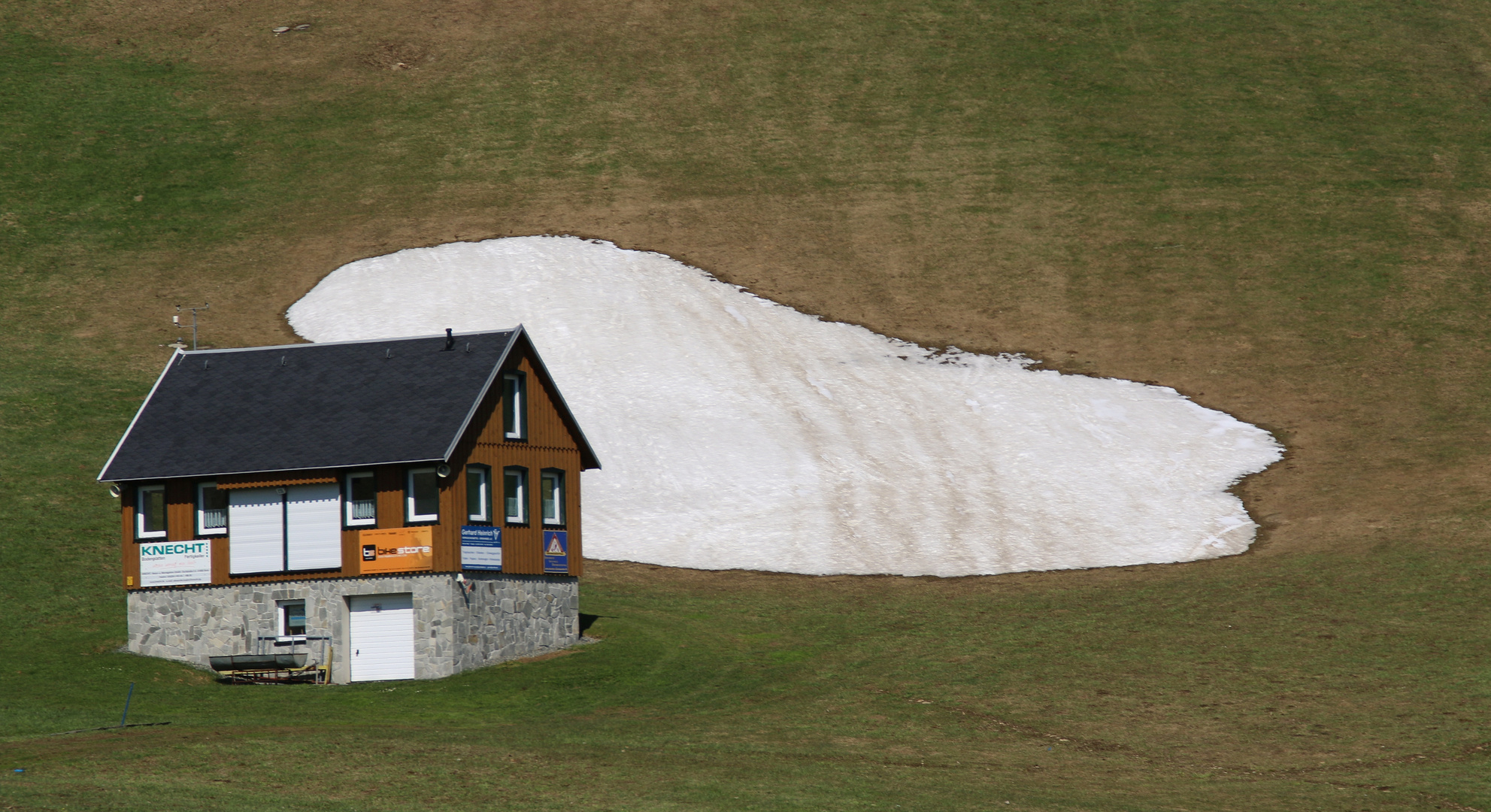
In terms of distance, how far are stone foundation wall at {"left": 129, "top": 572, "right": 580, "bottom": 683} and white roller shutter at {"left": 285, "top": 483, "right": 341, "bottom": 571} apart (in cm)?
59

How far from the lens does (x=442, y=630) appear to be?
40531 mm

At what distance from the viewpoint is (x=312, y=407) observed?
43.2 m

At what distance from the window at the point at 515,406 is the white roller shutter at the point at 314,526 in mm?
4991

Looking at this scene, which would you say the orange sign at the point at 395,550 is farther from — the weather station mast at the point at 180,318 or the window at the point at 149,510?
the weather station mast at the point at 180,318

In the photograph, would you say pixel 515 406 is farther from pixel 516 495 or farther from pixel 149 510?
pixel 149 510

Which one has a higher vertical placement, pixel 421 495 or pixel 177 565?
pixel 421 495

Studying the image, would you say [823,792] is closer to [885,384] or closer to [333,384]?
[333,384]

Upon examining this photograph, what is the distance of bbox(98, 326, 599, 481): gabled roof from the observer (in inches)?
1619

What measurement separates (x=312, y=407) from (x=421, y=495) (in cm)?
466

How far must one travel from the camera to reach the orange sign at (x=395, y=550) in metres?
40.5

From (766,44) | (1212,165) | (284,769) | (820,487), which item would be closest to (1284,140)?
(1212,165)

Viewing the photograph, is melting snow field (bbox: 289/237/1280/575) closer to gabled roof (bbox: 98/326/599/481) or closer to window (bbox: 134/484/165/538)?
gabled roof (bbox: 98/326/599/481)

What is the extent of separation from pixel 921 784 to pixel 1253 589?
21.9 metres

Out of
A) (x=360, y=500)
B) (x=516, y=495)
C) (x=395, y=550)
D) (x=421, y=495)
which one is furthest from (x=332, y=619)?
(x=516, y=495)
